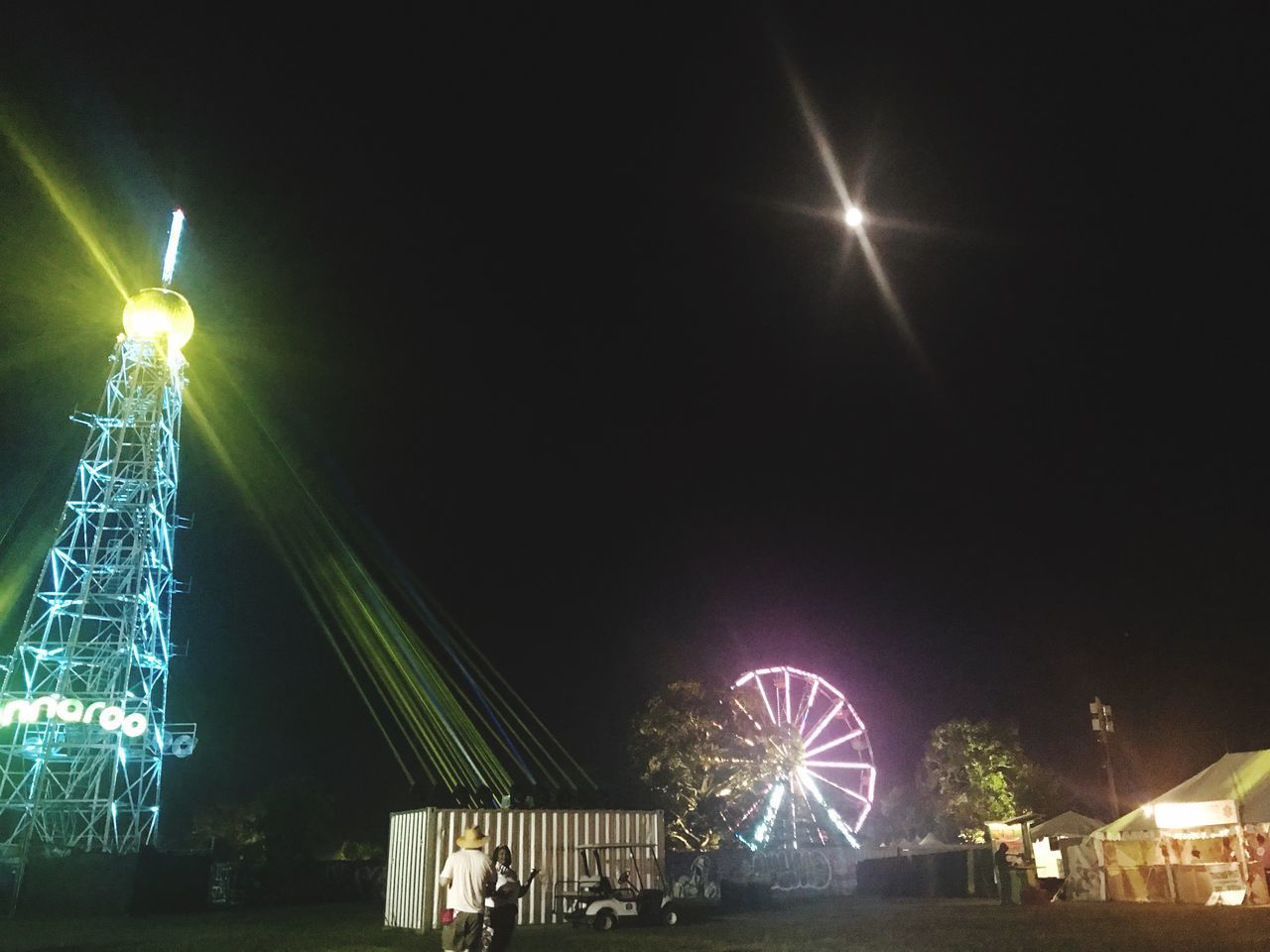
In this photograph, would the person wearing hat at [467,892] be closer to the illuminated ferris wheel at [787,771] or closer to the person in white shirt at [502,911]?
the person in white shirt at [502,911]

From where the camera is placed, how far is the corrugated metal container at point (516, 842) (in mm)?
16406

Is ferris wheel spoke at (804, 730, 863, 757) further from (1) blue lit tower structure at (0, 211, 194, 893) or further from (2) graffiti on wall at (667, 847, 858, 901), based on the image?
(1) blue lit tower structure at (0, 211, 194, 893)

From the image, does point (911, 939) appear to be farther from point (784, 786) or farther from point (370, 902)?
point (784, 786)

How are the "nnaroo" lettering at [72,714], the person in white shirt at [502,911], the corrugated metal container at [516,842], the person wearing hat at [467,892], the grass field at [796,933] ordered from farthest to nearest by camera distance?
the "nnaroo" lettering at [72,714] → the corrugated metal container at [516,842] → the grass field at [796,933] → the person in white shirt at [502,911] → the person wearing hat at [467,892]

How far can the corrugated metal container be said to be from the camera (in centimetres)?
1641

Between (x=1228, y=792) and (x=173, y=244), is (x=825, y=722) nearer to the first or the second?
(x=1228, y=792)

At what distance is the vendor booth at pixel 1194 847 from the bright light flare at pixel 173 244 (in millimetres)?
38237

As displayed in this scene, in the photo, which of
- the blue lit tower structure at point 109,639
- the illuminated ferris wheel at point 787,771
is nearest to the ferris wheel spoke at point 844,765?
the illuminated ferris wheel at point 787,771

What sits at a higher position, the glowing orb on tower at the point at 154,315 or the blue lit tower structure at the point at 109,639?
the glowing orb on tower at the point at 154,315

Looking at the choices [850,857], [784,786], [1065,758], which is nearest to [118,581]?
[784,786]

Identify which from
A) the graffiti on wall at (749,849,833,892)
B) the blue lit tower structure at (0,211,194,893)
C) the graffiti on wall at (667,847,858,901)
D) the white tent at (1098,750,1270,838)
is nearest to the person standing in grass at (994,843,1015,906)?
the white tent at (1098,750,1270,838)

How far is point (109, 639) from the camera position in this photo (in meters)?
33.8

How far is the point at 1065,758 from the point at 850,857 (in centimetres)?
1843

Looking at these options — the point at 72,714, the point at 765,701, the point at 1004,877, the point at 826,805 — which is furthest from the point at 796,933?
the point at 72,714
